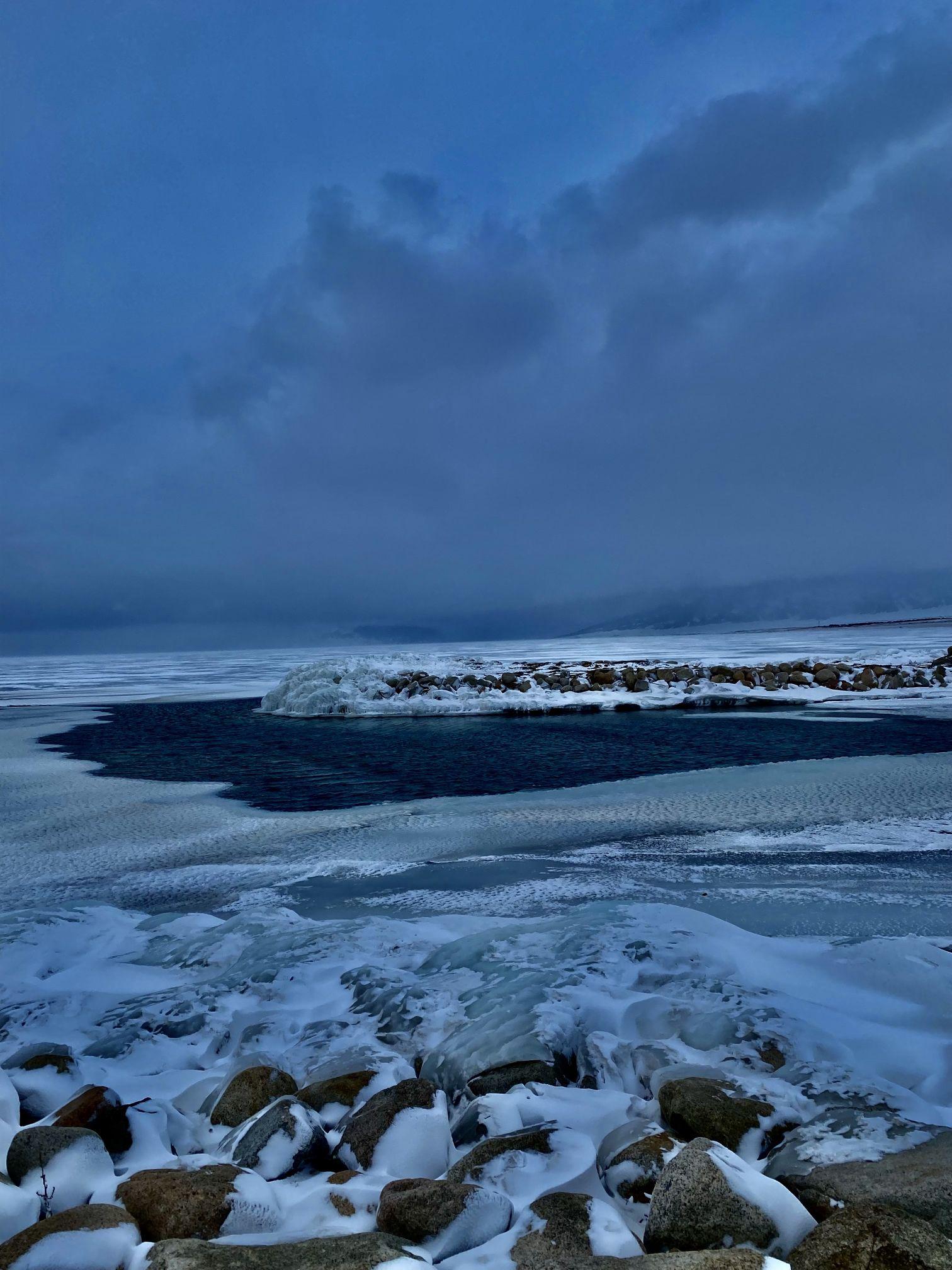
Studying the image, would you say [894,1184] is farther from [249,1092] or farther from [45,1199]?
[45,1199]

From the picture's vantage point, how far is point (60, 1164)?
7.85 feet

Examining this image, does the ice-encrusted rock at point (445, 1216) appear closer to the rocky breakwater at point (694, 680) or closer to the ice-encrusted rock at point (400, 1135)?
the ice-encrusted rock at point (400, 1135)

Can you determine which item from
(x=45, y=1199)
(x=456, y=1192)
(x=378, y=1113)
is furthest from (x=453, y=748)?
(x=456, y=1192)

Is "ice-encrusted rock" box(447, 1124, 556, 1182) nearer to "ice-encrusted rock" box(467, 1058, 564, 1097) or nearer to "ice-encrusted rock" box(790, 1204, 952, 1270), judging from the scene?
"ice-encrusted rock" box(467, 1058, 564, 1097)

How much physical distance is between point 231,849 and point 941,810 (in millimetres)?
6511

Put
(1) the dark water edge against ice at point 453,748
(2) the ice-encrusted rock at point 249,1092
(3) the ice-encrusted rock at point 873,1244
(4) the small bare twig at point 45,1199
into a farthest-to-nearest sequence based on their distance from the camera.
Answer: (1) the dark water edge against ice at point 453,748, (2) the ice-encrusted rock at point 249,1092, (4) the small bare twig at point 45,1199, (3) the ice-encrusted rock at point 873,1244

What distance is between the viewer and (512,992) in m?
3.47

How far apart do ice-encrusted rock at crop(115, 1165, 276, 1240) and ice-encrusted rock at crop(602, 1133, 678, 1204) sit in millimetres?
1004

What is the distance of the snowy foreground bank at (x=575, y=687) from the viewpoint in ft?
61.6

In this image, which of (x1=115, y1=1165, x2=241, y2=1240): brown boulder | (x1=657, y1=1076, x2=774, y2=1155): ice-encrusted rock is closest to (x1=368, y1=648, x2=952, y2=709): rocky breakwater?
(x1=657, y1=1076, x2=774, y2=1155): ice-encrusted rock

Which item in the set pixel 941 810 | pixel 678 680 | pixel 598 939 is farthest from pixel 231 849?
pixel 678 680

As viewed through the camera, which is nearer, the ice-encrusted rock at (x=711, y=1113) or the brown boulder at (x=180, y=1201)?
the brown boulder at (x=180, y=1201)

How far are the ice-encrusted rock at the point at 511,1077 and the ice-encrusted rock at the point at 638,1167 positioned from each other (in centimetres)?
53

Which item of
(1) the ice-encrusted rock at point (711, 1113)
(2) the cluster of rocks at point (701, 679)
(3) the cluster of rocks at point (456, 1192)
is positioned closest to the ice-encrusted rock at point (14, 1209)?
(3) the cluster of rocks at point (456, 1192)
